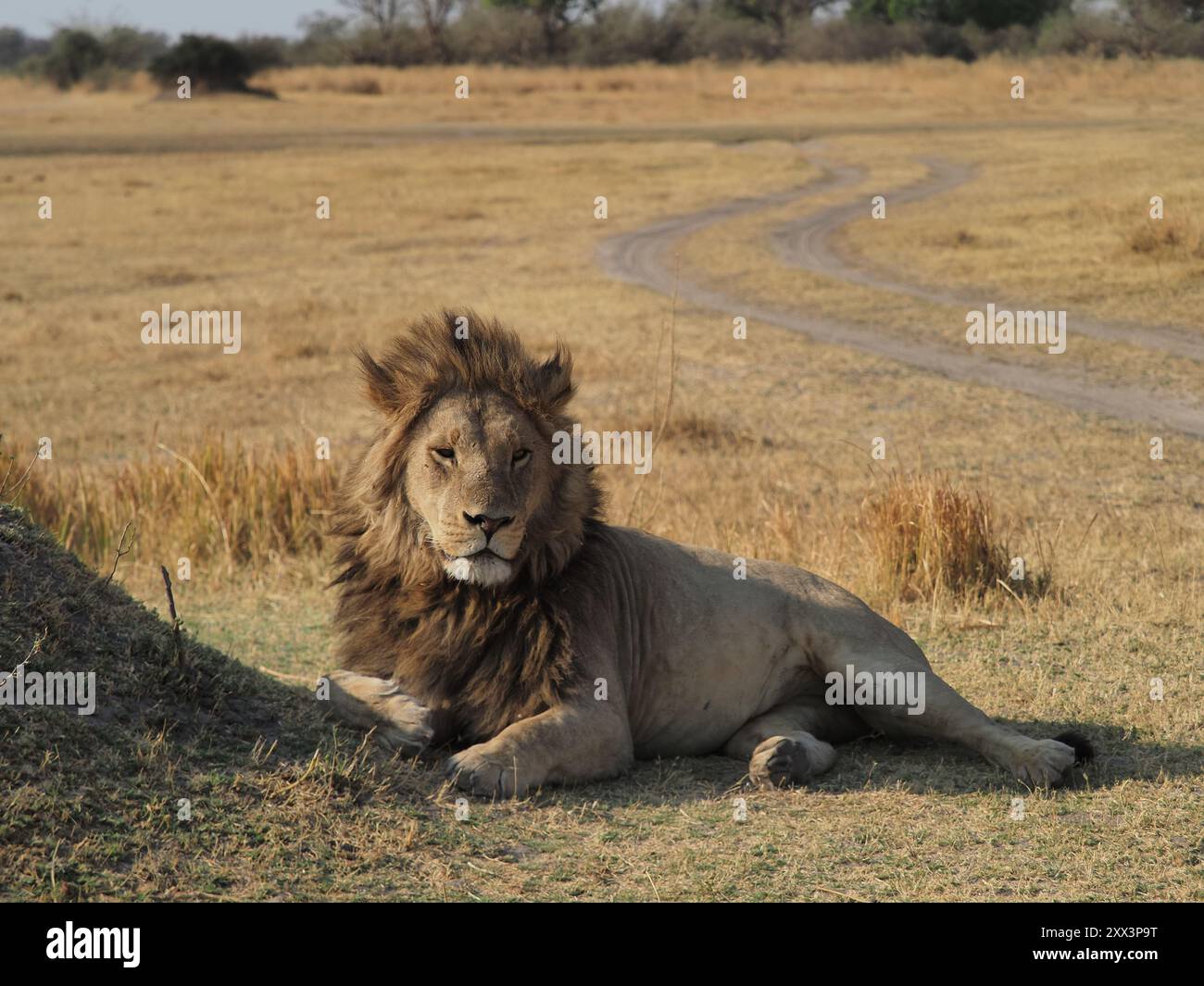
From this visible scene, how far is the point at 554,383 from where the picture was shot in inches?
222

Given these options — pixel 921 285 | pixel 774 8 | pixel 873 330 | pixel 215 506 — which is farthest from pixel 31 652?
pixel 774 8

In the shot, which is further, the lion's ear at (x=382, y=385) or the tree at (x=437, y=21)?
the tree at (x=437, y=21)

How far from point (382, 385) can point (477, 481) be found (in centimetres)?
63

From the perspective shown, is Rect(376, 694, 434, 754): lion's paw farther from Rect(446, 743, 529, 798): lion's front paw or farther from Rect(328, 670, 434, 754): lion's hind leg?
Rect(446, 743, 529, 798): lion's front paw

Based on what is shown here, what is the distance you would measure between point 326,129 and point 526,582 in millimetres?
43188

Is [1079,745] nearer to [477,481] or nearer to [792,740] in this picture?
[792,740]

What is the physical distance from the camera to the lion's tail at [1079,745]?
18.7ft

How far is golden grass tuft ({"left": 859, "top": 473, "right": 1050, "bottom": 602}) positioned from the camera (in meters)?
8.16

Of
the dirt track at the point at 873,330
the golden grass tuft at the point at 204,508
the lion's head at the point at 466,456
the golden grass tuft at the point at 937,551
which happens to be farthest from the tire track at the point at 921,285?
the lion's head at the point at 466,456

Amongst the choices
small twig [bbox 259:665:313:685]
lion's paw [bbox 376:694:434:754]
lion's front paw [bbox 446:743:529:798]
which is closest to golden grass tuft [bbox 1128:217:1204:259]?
small twig [bbox 259:665:313:685]

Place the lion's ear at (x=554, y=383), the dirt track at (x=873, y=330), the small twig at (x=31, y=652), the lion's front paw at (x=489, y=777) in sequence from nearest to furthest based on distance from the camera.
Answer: the small twig at (x=31, y=652), the lion's front paw at (x=489, y=777), the lion's ear at (x=554, y=383), the dirt track at (x=873, y=330)

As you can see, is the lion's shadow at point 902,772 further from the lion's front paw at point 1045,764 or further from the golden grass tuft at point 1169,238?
the golden grass tuft at point 1169,238

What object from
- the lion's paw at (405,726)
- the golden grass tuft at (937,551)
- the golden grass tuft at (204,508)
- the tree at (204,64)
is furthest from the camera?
the tree at (204,64)

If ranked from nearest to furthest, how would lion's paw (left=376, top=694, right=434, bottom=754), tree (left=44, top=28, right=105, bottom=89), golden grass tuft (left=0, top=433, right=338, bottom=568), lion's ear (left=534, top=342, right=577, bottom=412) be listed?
1. lion's paw (left=376, top=694, right=434, bottom=754)
2. lion's ear (left=534, top=342, right=577, bottom=412)
3. golden grass tuft (left=0, top=433, right=338, bottom=568)
4. tree (left=44, top=28, right=105, bottom=89)
